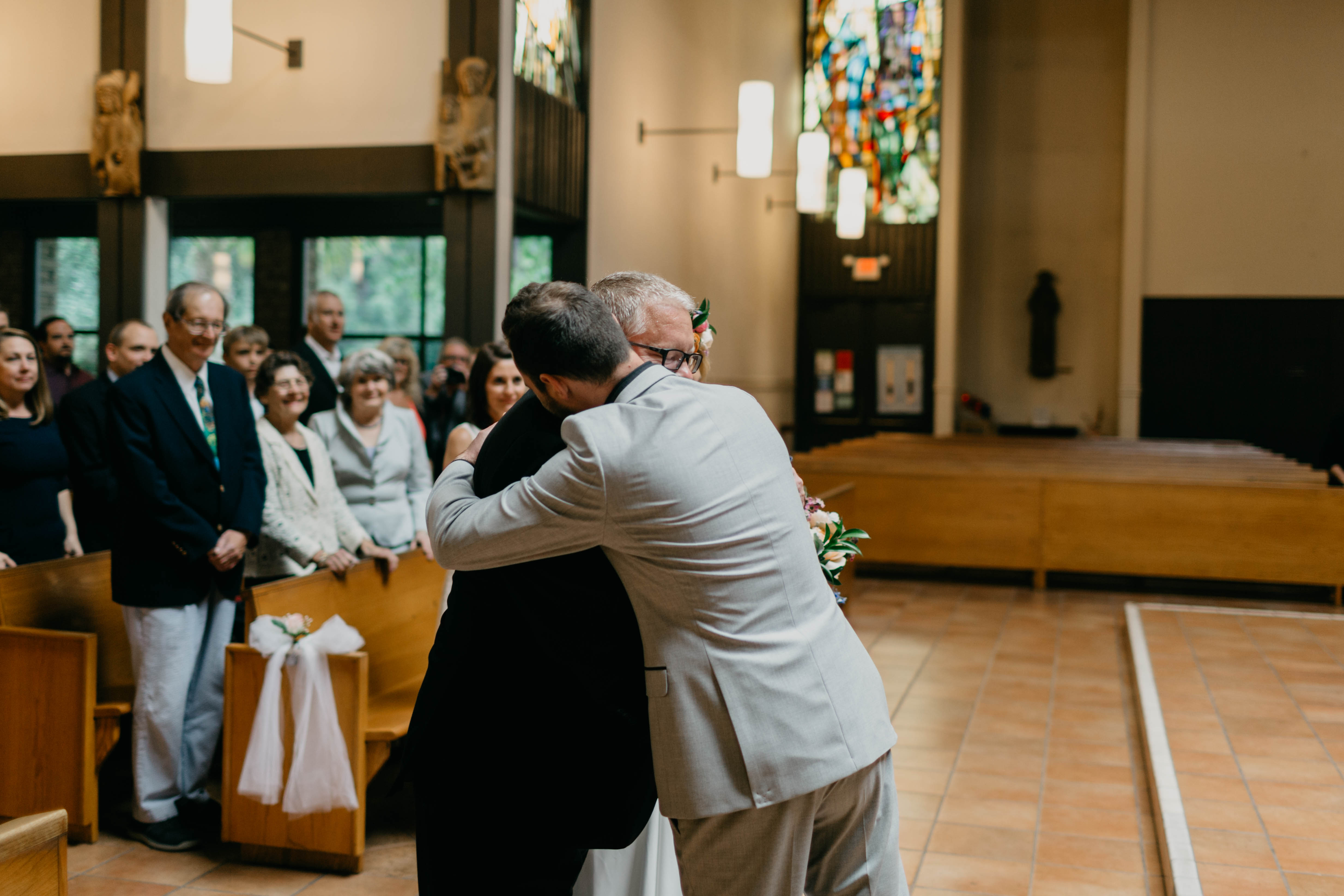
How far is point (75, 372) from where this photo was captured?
5.75m

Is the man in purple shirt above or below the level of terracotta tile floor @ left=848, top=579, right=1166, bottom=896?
above

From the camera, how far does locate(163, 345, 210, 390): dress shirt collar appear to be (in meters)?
3.25

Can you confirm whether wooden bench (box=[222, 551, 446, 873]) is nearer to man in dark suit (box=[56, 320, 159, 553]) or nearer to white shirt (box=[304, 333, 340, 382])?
man in dark suit (box=[56, 320, 159, 553])

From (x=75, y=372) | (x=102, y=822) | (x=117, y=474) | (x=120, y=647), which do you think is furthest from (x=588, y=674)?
(x=75, y=372)

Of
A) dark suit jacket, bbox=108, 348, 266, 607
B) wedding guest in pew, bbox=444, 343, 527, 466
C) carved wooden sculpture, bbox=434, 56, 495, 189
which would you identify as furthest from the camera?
carved wooden sculpture, bbox=434, 56, 495, 189

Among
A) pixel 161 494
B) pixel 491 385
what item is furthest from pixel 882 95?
pixel 161 494

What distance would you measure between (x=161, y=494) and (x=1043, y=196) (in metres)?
13.8

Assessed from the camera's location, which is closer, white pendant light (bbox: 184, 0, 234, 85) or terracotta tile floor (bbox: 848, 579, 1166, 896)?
terracotta tile floor (bbox: 848, 579, 1166, 896)

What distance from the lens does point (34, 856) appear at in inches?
57.6

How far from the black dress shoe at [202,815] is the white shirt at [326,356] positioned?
280 cm

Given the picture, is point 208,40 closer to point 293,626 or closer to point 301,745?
point 293,626

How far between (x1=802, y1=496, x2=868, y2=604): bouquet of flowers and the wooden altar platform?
4.95 m

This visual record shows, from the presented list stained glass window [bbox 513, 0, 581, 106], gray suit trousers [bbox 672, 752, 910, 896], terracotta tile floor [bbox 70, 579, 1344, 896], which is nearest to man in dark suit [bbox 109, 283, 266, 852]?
terracotta tile floor [bbox 70, 579, 1344, 896]

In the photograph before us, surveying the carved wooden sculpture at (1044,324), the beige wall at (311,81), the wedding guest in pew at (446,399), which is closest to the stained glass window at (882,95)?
the carved wooden sculpture at (1044,324)
